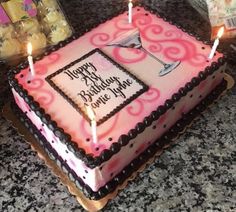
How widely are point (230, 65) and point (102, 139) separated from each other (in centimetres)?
45

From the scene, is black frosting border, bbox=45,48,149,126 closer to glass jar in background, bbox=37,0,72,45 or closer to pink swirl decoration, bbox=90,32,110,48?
pink swirl decoration, bbox=90,32,110,48

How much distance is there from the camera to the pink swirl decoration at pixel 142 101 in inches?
32.4

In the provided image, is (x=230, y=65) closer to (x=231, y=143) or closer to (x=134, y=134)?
(x=231, y=143)

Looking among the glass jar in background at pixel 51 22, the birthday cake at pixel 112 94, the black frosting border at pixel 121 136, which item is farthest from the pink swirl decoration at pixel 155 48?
the glass jar in background at pixel 51 22

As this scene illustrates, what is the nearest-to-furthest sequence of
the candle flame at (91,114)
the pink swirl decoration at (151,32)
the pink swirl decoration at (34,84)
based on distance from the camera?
the candle flame at (91,114)
the pink swirl decoration at (34,84)
the pink swirl decoration at (151,32)

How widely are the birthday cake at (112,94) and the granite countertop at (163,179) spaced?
36 millimetres

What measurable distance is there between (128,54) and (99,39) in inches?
3.1

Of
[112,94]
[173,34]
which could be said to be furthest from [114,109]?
[173,34]

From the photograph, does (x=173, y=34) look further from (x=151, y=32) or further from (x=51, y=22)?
(x=51, y=22)

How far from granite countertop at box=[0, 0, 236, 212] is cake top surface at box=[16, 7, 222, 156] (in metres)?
0.13

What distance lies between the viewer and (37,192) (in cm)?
83

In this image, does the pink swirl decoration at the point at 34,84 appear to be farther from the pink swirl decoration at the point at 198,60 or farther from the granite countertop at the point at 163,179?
the pink swirl decoration at the point at 198,60

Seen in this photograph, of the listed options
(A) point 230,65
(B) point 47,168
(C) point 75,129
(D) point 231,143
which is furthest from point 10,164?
(A) point 230,65

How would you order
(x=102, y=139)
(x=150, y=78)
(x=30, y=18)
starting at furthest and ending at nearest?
(x=30, y=18), (x=150, y=78), (x=102, y=139)
